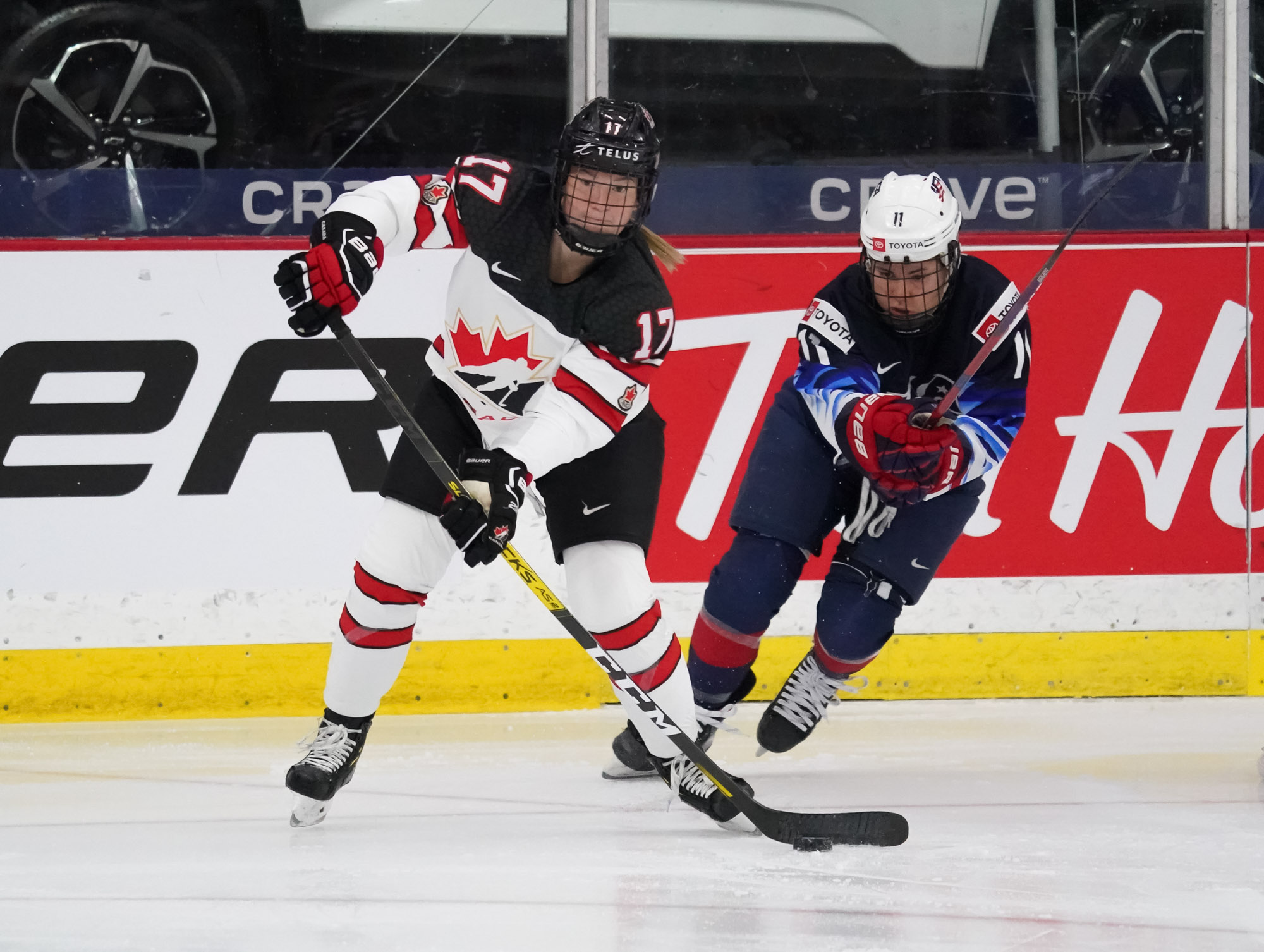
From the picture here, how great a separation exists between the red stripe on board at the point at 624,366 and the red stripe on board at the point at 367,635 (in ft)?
1.74

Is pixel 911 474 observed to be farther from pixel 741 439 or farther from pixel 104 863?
pixel 104 863

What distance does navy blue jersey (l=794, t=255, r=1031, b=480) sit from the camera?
231cm

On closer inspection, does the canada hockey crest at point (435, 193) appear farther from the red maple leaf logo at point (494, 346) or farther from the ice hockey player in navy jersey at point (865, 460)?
the ice hockey player in navy jersey at point (865, 460)

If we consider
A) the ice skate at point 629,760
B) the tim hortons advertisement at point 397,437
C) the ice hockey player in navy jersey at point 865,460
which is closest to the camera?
the ice hockey player in navy jersey at point 865,460

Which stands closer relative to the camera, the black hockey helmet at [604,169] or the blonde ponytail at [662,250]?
the black hockey helmet at [604,169]

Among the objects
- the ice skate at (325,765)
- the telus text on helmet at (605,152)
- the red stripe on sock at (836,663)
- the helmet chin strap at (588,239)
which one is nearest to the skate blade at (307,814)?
the ice skate at (325,765)

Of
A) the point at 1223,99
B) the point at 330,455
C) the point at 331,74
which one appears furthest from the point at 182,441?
the point at 1223,99

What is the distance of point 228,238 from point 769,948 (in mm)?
2103

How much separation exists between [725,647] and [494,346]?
2.28ft

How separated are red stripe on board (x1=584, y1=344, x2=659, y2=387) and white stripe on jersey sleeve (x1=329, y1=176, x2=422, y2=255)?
32cm

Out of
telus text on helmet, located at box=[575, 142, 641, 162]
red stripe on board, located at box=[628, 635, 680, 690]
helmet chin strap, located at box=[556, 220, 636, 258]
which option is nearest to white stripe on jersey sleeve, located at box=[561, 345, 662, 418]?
helmet chin strap, located at box=[556, 220, 636, 258]

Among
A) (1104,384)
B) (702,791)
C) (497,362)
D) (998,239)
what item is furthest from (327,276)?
(1104,384)

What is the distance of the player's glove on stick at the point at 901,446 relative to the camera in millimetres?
2191


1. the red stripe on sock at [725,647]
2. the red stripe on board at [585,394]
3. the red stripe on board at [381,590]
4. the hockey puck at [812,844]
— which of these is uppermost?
the red stripe on board at [585,394]
